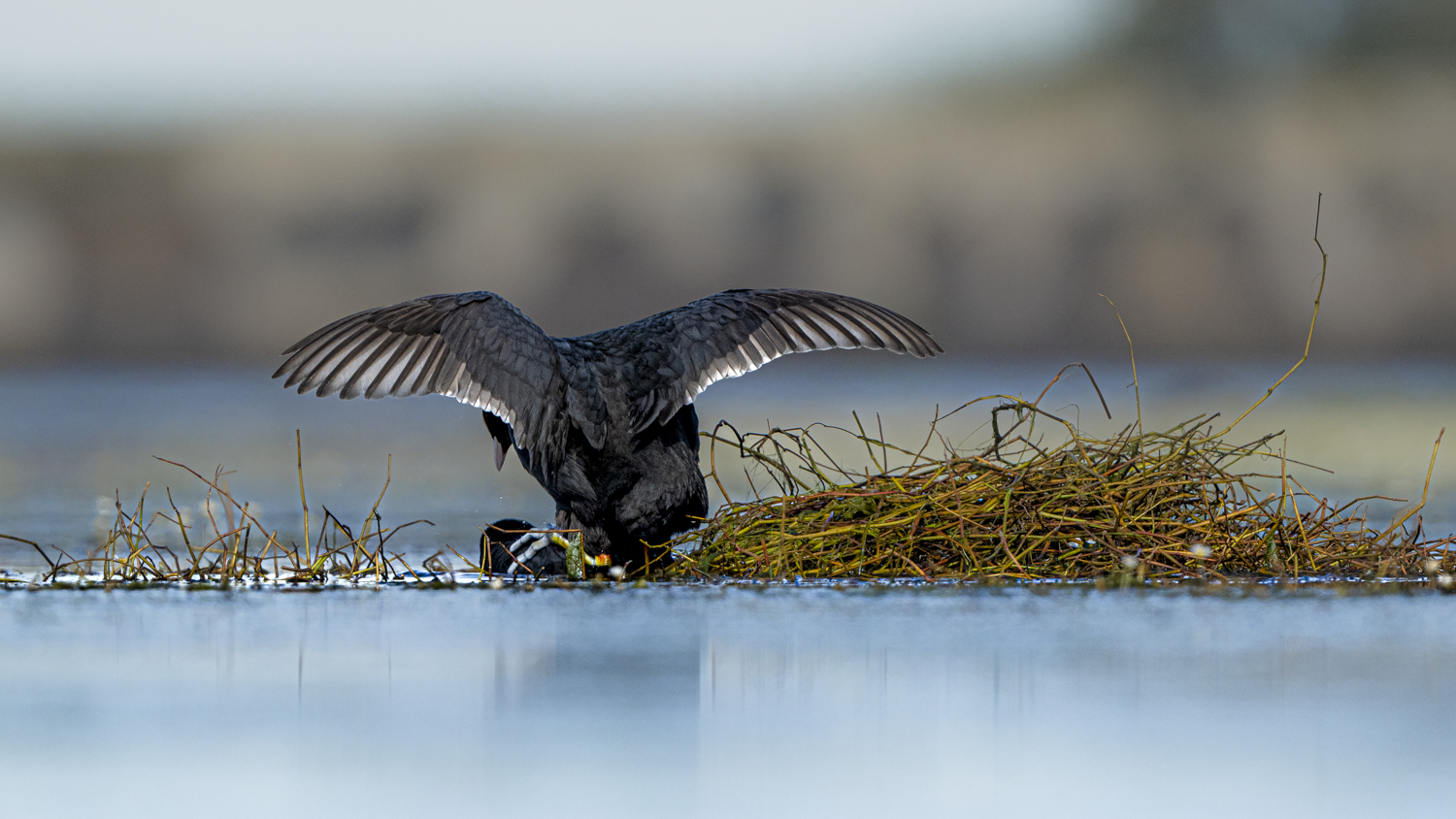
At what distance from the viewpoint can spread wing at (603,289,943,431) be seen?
11.8ft

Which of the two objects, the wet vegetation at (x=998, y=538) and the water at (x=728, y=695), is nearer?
the water at (x=728, y=695)

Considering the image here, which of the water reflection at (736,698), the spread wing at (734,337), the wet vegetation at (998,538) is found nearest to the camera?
the water reflection at (736,698)

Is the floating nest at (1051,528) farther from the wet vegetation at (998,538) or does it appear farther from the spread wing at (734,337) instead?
the spread wing at (734,337)

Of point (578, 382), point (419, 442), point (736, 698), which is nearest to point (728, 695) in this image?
point (736, 698)

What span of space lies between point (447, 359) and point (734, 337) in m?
0.71

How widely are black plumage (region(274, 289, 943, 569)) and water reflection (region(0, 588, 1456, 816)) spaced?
1.42 feet

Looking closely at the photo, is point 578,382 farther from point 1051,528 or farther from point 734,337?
point 1051,528

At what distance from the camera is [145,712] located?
2.14 meters

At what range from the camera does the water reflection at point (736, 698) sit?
1.77 m

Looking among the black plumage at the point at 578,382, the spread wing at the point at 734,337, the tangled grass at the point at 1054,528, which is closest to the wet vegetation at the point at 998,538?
the tangled grass at the point at 1054,528

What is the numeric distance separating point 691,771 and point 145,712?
2.79 ft

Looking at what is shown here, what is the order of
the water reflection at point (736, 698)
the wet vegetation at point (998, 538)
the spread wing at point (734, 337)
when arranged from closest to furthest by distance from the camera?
the water reflection at point (736, 698)
the wet vegetation at point (998, 538)
the spread wing at point (734, 337)

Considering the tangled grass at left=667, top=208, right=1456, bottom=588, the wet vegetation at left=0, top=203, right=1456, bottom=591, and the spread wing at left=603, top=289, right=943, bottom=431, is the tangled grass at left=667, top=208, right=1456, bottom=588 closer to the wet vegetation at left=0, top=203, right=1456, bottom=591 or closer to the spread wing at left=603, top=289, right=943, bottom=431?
the wet vegetation at left=0, top=203, right=1456, bottom=591

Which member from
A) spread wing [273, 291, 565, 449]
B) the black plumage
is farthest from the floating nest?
spread wing [273, 291, 565, 449]
